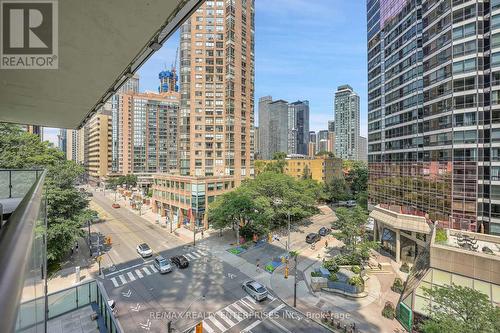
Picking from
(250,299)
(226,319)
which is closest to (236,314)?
(226,319)

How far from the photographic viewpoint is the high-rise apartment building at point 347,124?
500 ft

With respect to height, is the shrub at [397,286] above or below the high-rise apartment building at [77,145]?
below

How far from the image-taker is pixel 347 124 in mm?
154750

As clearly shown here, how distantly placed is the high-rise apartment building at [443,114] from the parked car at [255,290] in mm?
20480

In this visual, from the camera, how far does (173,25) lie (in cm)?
418

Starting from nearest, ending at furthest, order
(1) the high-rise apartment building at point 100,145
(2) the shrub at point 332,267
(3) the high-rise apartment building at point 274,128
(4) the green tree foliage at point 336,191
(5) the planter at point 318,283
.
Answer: (5) the planter at point 318,283
(2) the shrub at point 332,267
(4) the green tree foliage at point 336,191
(1) the high-rise apartment building at point 100,145
(3) the high-rise apartment building at point 274,128

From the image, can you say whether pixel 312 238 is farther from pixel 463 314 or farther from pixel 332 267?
pixel 463 314

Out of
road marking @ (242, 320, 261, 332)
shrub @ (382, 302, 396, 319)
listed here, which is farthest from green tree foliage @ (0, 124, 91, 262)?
shrub @ (382, 302, 396, 319)

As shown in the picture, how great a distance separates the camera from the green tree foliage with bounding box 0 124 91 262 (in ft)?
76.0

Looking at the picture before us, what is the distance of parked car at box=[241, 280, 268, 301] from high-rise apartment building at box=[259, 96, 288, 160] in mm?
152220

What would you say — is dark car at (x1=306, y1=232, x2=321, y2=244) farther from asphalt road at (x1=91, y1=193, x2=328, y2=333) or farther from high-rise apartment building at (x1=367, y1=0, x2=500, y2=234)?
asphalt road at (x1=91, y1=193, x2=328, y2=333)

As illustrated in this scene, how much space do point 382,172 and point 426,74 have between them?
14.5 m

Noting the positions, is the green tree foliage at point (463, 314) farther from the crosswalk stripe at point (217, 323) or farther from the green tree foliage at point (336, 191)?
the green tree foliage at point (336, 191)

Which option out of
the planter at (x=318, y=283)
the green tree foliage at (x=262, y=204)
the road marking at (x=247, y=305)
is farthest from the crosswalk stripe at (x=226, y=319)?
the green tree foliage at (x=262, y=204)
